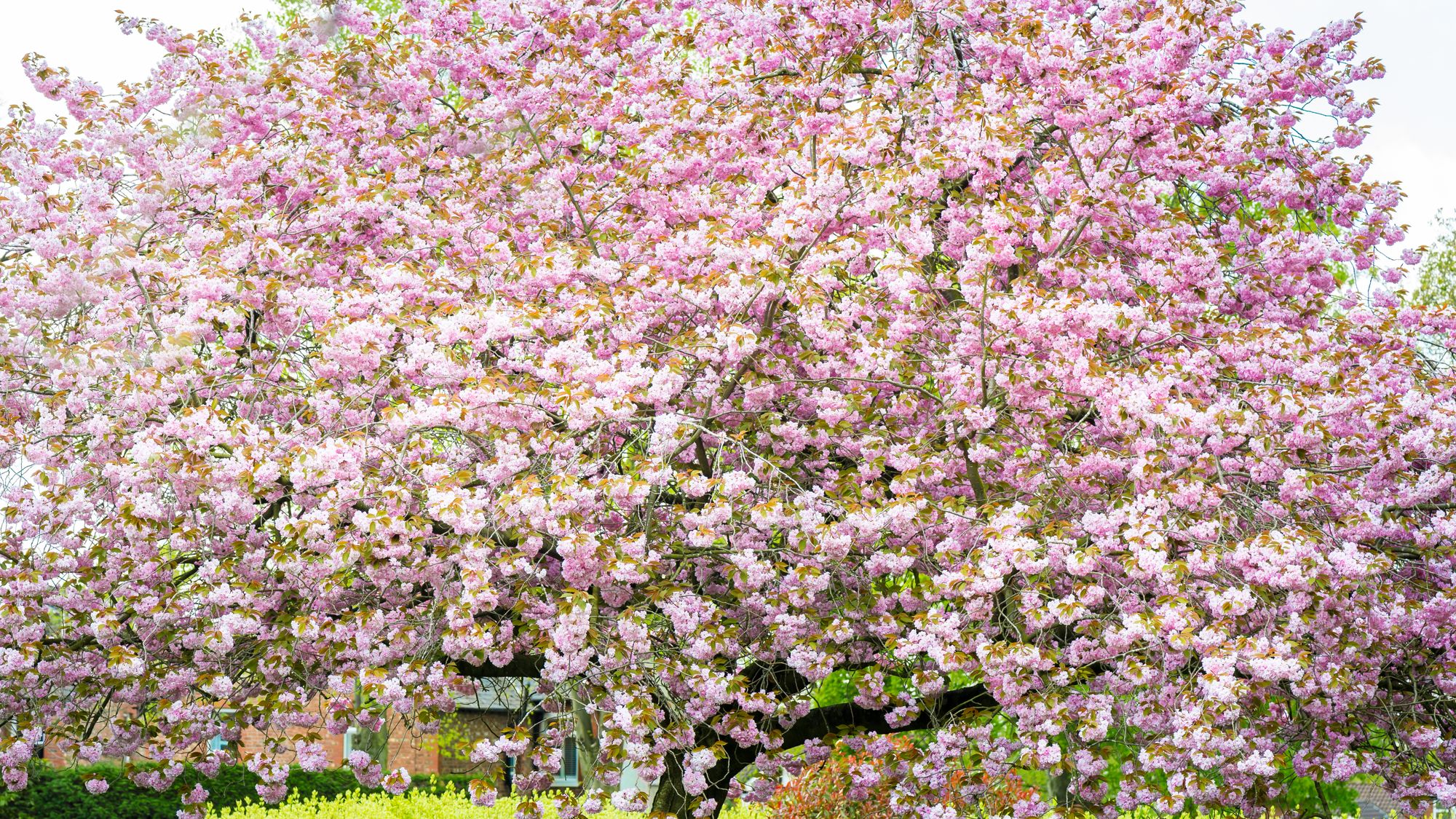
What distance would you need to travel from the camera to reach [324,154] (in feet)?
27.3

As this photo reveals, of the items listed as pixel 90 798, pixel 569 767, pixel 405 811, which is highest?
pixel 405 811

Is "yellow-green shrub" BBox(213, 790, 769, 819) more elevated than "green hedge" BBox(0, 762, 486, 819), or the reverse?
"yellow-green shrub" BBox(213, 790, 769, 819)

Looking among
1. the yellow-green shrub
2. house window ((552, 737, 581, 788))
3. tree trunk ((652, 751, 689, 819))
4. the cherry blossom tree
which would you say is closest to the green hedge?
the yellow-green shrub

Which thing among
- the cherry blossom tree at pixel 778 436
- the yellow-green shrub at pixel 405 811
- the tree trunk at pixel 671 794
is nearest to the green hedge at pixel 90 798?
the yellow-green shrub at pixel 405 811

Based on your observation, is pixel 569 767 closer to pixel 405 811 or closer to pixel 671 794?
pixel 405 811

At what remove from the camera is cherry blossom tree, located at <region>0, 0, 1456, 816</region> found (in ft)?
20.1

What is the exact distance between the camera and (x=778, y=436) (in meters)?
7.23

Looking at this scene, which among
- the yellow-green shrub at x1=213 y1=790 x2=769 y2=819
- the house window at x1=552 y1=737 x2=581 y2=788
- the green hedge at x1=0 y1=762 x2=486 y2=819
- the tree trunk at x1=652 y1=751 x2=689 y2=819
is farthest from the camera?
the house window at x1=552 y1=737 x2=581 y2=788

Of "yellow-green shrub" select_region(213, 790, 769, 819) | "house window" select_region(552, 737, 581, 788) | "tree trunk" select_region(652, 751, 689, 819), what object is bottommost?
"house window" select_region(552, 737, 581, 788)

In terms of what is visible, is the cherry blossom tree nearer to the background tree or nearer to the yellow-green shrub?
the yellow-green shrub

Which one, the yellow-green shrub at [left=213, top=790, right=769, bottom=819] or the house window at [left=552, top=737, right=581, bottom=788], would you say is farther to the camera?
the house window at [left=552, top=737, right=581, bottom=788]

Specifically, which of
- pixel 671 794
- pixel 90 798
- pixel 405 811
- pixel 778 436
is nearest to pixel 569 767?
pixel 90 798

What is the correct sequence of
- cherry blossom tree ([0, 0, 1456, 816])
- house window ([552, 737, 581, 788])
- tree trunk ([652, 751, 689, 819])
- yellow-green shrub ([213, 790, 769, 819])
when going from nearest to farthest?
cherry blossom tree ([0, 0, 1456, 816])
tree trunk ([652, 751, 689, 819])
yellow-green shrub ([213, 790, 769, 819])
house window ([552, 737, 581, 788])

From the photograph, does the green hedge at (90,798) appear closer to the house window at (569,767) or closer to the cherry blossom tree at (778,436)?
the cherry blossom tree at (778,436)
